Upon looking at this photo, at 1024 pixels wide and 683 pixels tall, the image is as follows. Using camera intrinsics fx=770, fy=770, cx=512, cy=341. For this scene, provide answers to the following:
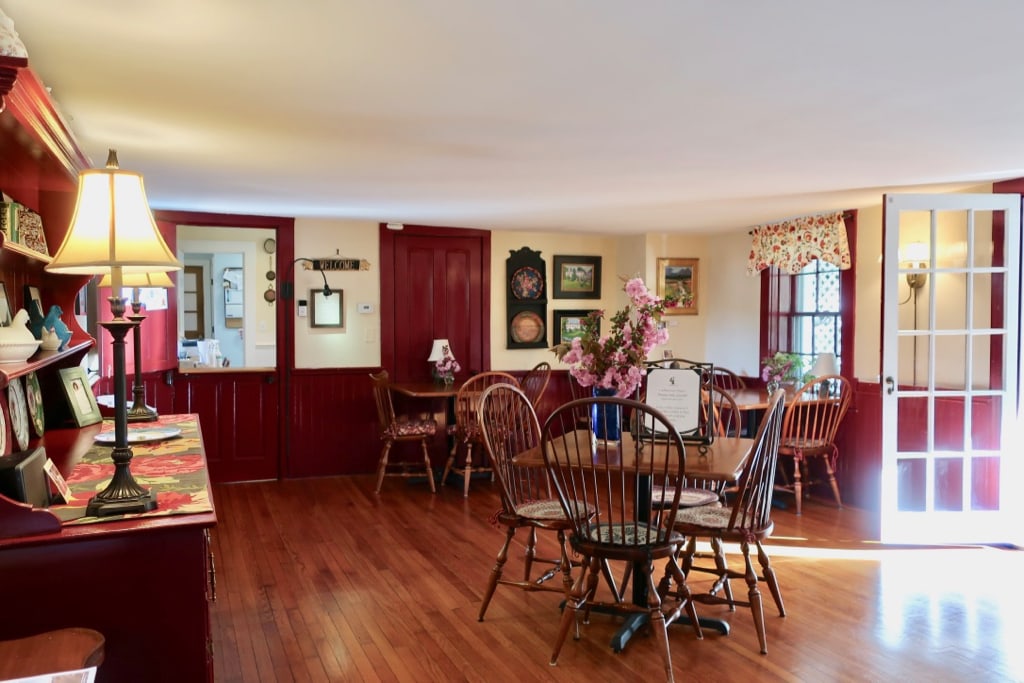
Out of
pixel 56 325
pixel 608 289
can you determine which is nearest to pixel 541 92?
pixel 56 325

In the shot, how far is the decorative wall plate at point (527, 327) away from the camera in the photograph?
654cm

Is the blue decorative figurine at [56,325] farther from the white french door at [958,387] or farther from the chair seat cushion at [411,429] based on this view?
the white french door at [958,387]

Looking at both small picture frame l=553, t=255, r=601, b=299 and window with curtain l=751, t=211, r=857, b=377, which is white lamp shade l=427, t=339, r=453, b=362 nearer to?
small picture frame l=553, t=255, r=601, b=299

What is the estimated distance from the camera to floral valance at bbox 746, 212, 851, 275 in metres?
5.21

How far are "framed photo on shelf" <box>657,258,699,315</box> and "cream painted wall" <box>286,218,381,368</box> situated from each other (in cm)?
239

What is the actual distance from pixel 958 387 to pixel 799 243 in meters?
1.50

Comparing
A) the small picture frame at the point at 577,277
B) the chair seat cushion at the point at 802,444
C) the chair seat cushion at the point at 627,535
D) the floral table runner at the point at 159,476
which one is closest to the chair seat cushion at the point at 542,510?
the chair seat cushion at the point at 627,535

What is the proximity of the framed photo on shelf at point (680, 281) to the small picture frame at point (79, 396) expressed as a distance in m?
4.59

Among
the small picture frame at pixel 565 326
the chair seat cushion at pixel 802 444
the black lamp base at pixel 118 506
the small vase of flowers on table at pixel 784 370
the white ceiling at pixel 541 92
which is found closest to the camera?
the black lamp base at pixel 118 506

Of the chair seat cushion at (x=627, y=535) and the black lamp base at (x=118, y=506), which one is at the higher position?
the black lamp base at (x=118, y=506)

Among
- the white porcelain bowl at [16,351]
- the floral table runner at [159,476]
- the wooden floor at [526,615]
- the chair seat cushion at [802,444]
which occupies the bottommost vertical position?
the wooden floor at [526,615]

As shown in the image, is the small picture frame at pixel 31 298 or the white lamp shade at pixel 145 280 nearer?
the small picture frame at pixel 31 298

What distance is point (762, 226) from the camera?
5848 mm

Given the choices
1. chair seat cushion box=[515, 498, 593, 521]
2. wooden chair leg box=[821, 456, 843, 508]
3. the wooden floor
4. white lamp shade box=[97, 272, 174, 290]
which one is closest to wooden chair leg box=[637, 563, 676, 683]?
the wooden floor
